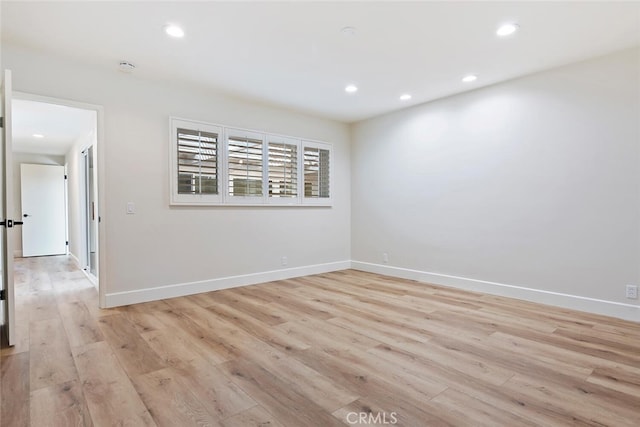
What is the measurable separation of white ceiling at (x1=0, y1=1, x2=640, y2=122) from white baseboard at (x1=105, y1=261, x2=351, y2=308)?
248 centimetres

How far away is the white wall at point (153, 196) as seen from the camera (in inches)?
135

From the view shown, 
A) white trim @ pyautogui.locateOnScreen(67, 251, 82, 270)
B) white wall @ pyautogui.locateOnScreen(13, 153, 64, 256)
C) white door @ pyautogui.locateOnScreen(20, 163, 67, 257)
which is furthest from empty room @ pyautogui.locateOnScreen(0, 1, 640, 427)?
white wall @ pyautogui.locateOnScreen(13, 153, 64, 256)

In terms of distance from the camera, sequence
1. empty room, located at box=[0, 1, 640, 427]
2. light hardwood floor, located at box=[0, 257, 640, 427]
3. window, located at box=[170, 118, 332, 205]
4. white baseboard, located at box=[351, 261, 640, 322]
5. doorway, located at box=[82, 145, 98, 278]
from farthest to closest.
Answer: doorway, located at box=[82, 145, 98, 278]
window, located at box=[170, 118, 332, 205]
white baseboard, located at box=[351, 261, 640, 322]
empty room, located at box=[0, 1, 640, 427]
light hardwood floor, located at box=[0, 257, 640, 427]

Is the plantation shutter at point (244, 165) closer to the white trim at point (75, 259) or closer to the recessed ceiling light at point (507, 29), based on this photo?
the recessed ceiling light at point (507, 29)

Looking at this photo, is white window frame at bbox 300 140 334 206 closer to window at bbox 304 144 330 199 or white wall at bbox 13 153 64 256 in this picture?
window at bbox 304 144 330 199

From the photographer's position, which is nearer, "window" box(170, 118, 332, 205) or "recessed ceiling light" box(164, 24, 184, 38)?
"recessed ceiling light" box(164, 24, 184, 38)

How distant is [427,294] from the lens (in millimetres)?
4133

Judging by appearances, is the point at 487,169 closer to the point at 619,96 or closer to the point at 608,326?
the point at 619,96

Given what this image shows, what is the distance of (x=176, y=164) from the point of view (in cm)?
402

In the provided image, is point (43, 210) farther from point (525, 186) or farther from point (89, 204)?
point (525, 186)

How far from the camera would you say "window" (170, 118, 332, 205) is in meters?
4.09

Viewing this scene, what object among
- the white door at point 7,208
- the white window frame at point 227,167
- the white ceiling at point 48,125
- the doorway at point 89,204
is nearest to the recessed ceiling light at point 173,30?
the white door at point 7,208

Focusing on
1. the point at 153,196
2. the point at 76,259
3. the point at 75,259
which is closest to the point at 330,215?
the point at 153,196

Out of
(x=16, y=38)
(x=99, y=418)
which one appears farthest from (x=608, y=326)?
(x=16, y=38)
